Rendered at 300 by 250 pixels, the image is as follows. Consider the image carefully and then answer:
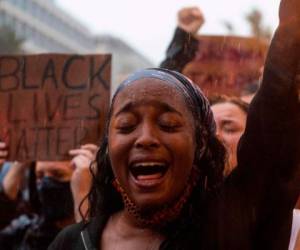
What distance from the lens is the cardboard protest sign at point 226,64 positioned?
15.0 feet

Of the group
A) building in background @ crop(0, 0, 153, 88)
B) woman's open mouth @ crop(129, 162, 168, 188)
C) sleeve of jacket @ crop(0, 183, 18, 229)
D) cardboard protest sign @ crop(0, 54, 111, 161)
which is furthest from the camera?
building in background @ crop(0, 0, 153, 88)

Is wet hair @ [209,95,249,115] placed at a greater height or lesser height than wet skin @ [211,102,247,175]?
greater

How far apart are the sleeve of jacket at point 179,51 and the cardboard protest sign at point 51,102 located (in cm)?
37

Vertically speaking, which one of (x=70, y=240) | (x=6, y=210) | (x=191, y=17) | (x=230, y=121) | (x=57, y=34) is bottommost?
(x=6, y=210)

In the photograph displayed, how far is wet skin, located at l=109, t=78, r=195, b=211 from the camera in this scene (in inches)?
65.0

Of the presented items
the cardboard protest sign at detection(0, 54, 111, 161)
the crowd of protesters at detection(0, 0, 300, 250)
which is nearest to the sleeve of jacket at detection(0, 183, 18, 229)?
the cardboard protest sign at detection(0, 54, 111, 161)

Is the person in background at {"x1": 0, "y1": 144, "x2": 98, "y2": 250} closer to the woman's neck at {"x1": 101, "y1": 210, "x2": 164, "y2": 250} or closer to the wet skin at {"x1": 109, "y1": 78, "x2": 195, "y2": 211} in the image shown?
the woman's neck at {"x1": 101, "y1": 210, "x2": 164, "y2": 250}

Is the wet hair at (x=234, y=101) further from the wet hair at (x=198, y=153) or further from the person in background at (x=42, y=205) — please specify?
the wet hair at (x=198, y=153)

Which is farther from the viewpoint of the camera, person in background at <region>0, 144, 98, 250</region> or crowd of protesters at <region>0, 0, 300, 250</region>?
person in background at <region>0, 144, 98, 250</region>

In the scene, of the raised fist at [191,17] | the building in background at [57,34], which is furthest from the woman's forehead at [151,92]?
the building in background at [57,34]

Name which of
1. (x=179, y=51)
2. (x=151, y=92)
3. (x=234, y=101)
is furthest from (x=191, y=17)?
(x=151, y=92)

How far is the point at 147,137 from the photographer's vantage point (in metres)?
1.64

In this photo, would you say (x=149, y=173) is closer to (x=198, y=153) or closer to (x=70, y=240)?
(x=198, y=153)

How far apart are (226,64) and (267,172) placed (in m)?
3.43
